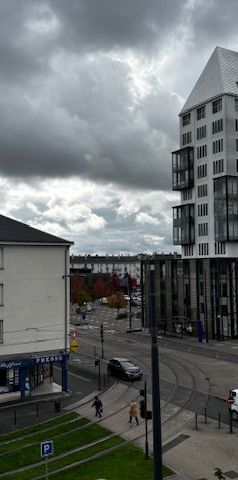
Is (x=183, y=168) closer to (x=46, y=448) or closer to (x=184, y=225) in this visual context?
(x=184, y=225)

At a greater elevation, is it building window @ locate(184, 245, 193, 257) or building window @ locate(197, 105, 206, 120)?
building window @ locate(197, 105, 206, 120)

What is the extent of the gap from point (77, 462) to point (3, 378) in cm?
1573

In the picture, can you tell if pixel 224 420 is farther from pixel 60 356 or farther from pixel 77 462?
pixel 60 356

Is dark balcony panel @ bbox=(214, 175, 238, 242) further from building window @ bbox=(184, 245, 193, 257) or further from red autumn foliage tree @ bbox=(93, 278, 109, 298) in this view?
red autumn foliage tree @ bbox=(93, 278, 109, 298)

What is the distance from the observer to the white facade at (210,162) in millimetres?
65188

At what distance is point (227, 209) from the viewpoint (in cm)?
6494

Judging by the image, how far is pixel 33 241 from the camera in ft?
122

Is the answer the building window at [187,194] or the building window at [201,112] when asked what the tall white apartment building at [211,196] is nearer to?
the building window at [201,112]

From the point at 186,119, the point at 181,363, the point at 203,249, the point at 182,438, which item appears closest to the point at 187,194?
the point at 203,249

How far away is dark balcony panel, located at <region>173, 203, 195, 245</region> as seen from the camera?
7119cm

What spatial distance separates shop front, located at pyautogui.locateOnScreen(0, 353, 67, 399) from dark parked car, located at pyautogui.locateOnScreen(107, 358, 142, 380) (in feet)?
18.9

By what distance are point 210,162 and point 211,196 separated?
4.77 m

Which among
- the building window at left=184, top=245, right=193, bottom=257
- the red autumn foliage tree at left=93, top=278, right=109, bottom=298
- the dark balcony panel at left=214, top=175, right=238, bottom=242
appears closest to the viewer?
the dark balcony panel at left=214, top=175, right=238, bottom=242

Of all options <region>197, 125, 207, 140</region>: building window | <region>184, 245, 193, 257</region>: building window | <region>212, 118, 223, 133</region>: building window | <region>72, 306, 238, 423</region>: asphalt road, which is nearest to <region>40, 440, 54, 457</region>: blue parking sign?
<region>72, 306, 238, 423</region>: asphalt road
